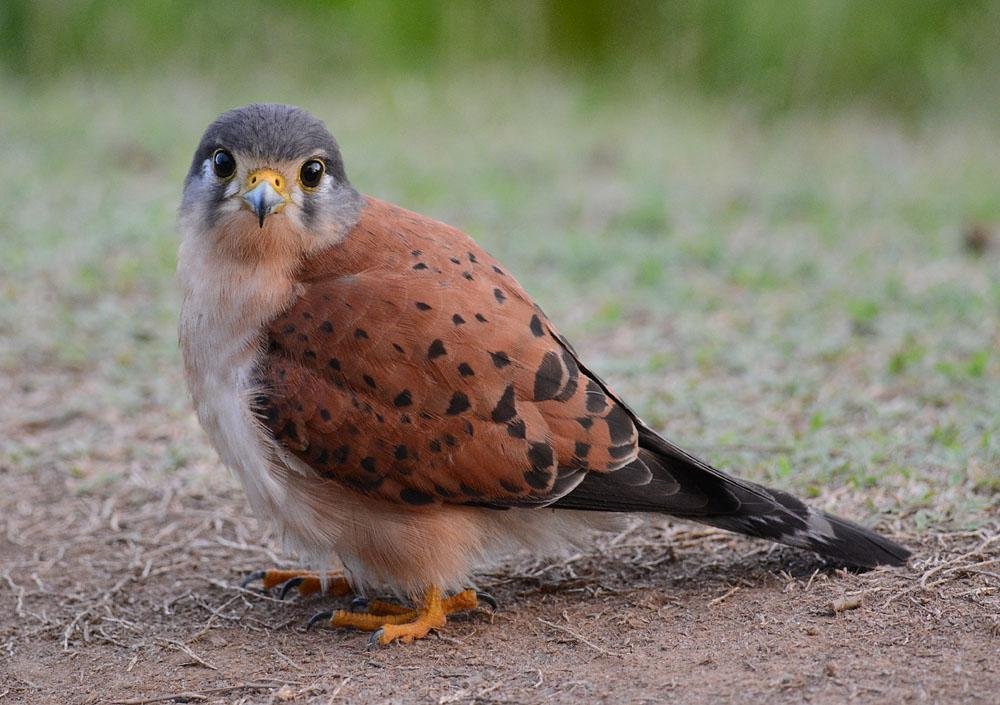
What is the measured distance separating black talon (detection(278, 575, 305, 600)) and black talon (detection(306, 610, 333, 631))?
20 cm

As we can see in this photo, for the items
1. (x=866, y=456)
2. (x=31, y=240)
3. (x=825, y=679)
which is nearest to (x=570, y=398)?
(x=825, y=679)

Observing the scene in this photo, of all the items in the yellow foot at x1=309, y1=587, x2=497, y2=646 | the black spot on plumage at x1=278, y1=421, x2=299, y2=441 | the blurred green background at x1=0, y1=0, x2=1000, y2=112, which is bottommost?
the yellow foot at x1=309, y1=587, x2=497, y2=646

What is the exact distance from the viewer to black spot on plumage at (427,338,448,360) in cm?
383

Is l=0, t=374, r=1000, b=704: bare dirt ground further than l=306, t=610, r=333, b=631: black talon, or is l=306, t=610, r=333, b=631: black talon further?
l=306, t=610, r=333, b=631: black talon

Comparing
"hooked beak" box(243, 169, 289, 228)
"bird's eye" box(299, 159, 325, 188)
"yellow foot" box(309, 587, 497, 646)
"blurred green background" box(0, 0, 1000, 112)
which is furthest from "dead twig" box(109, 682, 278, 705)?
"blurred green background" box(0, 0, 1000, 112)

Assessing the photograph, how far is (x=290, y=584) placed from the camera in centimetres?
441

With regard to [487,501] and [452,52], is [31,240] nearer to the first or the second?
[487,501]

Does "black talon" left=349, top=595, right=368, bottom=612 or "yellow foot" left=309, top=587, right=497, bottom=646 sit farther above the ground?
"yellow foot" left=309, top=587, right=497, bottom=646

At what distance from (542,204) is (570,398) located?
4.92 m

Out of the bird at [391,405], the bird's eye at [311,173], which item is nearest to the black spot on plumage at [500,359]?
the bird at [391,405]

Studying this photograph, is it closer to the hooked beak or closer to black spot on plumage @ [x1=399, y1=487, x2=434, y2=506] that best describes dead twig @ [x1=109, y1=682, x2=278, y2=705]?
black spot on plumage @ [x1=399, y1=487, x2=434, y2=506]

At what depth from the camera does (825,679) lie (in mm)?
3365

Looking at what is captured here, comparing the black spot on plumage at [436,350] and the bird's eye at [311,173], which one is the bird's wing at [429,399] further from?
the bird's eye at [311,173]

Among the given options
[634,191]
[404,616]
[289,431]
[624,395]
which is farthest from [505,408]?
[634,191]
